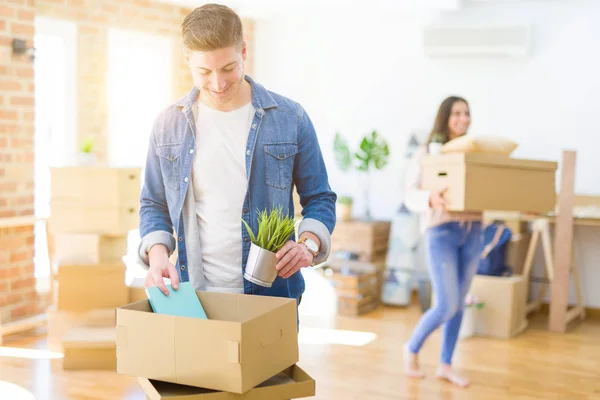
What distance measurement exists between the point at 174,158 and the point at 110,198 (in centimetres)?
241

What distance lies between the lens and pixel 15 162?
4.48 metres

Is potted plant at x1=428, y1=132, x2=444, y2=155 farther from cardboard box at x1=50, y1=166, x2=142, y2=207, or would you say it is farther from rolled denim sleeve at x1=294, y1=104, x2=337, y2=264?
rolled denim sleeve at x1=294, y1=104, x2=337, y2=264

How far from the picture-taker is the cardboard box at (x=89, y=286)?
406 centimetres

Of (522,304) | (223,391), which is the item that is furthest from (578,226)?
(223,391)

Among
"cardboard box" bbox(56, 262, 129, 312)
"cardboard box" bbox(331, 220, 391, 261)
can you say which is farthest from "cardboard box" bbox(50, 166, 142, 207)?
"cardboard box" bbox(331, 220, 391, 261)

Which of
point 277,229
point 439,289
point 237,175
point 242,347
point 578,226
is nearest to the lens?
point 242,347

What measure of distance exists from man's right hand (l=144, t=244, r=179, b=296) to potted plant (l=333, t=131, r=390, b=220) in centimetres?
409

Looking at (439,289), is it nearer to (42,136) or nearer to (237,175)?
(237,175)

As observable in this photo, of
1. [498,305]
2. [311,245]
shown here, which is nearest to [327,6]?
[498,305]

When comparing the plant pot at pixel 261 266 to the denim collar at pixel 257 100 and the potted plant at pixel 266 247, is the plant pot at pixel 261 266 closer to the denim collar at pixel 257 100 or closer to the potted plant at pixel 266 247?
the potted plant at pixel 266 247

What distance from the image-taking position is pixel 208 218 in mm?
1720

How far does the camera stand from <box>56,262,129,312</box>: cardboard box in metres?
4.06

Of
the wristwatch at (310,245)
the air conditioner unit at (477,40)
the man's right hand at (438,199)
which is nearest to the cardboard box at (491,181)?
the man's right hand at (438,199)

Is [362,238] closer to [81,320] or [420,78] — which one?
[420,78]
